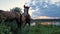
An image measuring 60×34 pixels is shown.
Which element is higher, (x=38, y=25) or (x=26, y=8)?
(x=26, y=8)

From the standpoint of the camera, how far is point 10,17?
1100 cm

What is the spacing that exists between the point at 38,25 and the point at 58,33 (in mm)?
2332

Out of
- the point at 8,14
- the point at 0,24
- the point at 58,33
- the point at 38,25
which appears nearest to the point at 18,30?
the point at 8,14

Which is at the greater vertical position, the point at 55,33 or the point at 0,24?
the point at 0,24

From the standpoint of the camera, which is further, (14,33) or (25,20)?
(25,20)

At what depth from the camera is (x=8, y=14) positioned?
35.7 feet

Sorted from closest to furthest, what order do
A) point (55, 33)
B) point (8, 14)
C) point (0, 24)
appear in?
point (0, 24)
point (8, 14)
point (55, 33)

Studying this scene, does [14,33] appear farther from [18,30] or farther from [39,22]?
[39,22]

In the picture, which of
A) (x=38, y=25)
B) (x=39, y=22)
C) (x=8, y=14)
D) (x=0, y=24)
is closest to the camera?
(x=0, y=24)

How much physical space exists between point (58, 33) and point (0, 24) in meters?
4.59

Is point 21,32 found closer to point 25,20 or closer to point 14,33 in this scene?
point 14,33

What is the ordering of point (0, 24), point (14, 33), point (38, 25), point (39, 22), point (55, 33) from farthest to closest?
point (39, 22), point (38, 25), point (55, 33), point (14, 33), point (0, 24)

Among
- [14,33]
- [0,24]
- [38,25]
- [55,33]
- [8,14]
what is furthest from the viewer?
[38,25]

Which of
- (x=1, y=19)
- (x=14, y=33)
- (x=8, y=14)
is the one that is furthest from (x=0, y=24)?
(x=8, y=14)
